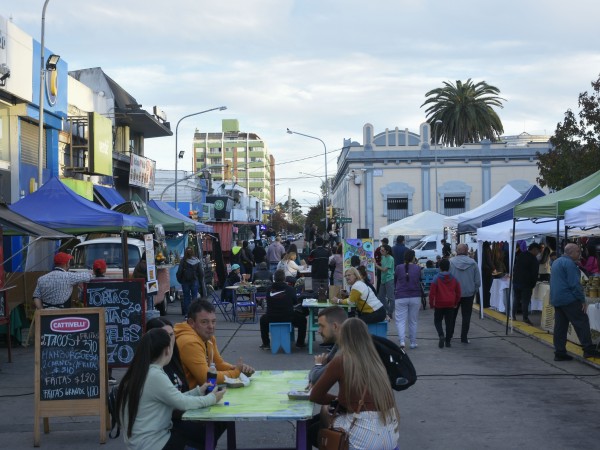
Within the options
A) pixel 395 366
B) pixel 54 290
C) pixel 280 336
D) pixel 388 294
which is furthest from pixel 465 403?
pixel 388 294

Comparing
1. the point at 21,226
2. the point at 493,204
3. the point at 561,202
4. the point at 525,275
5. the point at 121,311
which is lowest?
the point at 121,311

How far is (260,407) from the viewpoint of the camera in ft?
18.7

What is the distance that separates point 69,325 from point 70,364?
39 centimetres

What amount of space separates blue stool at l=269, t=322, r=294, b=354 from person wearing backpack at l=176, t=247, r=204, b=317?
19.8 feet

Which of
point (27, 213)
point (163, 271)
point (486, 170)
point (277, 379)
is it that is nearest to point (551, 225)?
point (163, 271)

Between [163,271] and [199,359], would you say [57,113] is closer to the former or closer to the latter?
[163,271]

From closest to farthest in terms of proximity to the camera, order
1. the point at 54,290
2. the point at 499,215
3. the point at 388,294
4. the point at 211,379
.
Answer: the point at 211,379 < the point at 54,290 < the point at 388,294 < the point at 499,215

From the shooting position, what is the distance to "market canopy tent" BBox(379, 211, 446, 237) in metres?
29.4

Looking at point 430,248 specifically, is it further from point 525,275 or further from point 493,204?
point 525,275

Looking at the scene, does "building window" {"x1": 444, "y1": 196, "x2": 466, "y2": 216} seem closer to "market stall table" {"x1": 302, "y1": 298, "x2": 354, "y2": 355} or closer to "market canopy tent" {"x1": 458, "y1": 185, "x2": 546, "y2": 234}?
"market canopy tent" {"x1": 458, "y1": 185, "x2": 546, "y2": 234}

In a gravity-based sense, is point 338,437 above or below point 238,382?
below

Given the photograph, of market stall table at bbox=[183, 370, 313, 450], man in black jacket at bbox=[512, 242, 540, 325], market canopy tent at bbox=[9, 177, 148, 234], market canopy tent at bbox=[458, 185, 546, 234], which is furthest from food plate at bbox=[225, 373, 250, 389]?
market canopy tent at bbox=[458, 185, 546, 234]

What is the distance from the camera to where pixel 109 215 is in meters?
16.2

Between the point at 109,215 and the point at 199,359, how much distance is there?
1017 centimetres
